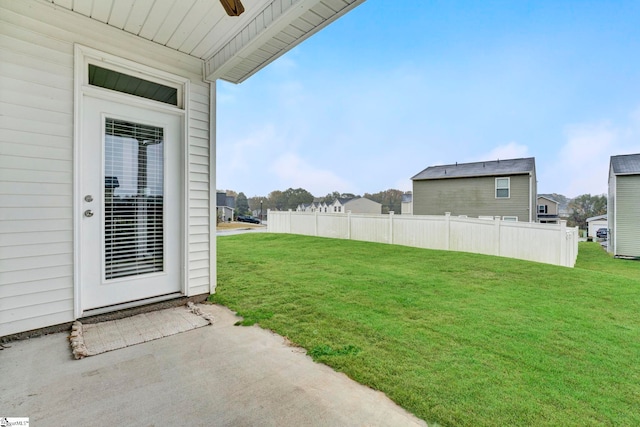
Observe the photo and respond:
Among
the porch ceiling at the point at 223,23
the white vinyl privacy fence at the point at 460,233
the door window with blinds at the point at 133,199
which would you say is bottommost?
the white vinyl privacy fence at the point at 460,233

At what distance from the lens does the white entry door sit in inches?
88.0

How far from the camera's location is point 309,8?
1.79m

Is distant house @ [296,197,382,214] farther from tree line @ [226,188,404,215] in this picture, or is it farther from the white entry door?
the white entry door

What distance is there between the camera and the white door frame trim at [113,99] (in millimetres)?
2131

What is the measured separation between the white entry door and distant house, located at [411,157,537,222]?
1208 centimetres

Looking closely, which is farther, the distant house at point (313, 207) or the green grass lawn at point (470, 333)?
the distant house at point (313, 207)

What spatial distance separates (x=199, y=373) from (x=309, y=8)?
2.32 m

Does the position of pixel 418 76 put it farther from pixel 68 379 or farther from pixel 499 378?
pixel 68 379

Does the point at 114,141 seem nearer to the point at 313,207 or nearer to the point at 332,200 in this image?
the point at 313,207

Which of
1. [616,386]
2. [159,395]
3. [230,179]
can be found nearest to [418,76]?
[616,386]

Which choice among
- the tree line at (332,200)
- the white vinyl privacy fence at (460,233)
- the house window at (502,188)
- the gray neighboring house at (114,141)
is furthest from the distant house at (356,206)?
the gray neighboring house at (114,141)

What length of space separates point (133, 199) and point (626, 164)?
13.5m

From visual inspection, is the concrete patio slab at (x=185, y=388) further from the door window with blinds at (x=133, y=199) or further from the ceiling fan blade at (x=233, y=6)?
the ceiling fan blade at (x=233, y=6)

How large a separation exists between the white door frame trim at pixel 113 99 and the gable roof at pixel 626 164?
1220cm
